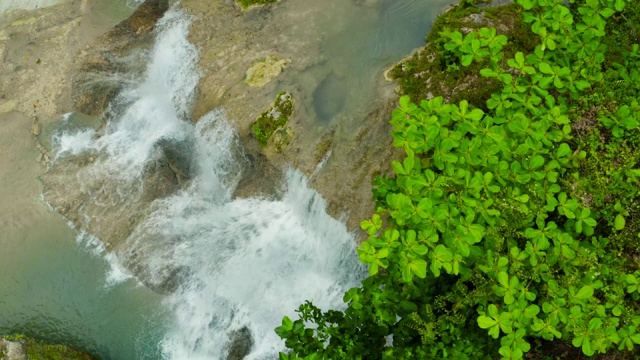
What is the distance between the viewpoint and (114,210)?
11.8m

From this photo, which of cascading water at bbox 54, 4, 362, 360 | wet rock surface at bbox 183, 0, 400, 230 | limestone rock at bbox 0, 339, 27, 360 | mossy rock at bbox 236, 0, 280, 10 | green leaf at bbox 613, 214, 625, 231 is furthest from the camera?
mossy rock at bbox 236, 0, 280, 10

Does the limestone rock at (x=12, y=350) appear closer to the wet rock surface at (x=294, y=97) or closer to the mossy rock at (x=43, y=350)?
the mossy rock at (x=43, y=350)

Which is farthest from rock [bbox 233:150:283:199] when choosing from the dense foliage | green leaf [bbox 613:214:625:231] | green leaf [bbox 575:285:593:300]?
green leaf [bbox 575:285:593:300]

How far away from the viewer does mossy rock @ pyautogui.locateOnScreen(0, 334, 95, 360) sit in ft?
33.1

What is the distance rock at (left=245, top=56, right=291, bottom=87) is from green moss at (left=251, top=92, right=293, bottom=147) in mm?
784

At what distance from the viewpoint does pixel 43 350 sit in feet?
33.8

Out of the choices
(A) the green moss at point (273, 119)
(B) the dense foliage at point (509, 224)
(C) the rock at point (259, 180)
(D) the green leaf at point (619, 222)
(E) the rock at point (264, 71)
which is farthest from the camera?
(E) the rock at point (264, 71)

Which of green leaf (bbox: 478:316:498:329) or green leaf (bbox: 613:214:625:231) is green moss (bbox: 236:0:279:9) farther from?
green leaf (bbox: 478:316:498:329)

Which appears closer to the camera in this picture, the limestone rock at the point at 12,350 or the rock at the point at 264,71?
the limestone rock at the point at 12,350

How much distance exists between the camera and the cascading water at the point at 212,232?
9.91 metres

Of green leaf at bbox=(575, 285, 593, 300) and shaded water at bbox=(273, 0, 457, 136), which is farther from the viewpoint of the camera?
shaded water at bbox=(273, 0, 457, 136)

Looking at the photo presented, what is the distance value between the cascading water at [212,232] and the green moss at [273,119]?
764mm

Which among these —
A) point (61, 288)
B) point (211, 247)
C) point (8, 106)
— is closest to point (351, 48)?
point (211, 247)

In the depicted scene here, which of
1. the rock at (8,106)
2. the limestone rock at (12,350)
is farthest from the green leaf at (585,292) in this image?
the rock at (8,106)
